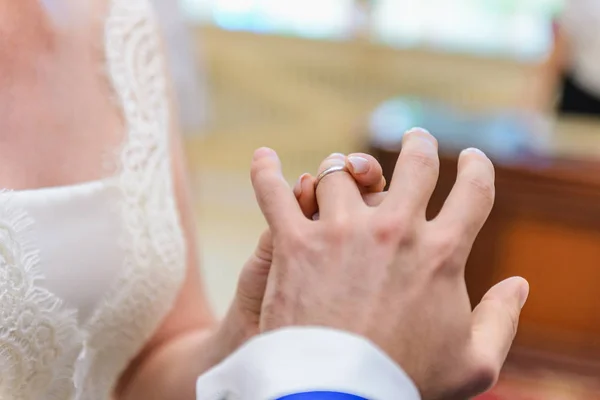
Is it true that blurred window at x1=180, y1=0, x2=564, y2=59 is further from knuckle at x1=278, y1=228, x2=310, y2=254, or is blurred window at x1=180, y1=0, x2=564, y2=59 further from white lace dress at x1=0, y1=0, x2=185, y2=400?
knuckle at x1=278, y1=228, x2=310, y2=254

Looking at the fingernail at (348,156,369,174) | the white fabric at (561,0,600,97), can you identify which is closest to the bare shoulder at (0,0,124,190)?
the fingernail at (348,156,369,174)

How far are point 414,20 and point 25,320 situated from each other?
108 inches

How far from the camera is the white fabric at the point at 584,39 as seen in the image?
235 centimetres

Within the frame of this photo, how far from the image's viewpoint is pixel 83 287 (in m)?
0.69

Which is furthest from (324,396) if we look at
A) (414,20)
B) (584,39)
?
(414,20)

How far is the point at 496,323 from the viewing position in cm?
51

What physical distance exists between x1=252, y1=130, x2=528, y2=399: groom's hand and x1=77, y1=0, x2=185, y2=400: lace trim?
27 centimetres

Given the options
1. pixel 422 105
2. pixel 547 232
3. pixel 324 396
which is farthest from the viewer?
pixel 422 105

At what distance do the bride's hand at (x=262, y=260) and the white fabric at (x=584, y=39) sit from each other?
2038 millimetres

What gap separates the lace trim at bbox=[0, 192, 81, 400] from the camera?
2.06ft

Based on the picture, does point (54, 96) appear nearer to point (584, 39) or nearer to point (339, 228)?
point (339, 228)

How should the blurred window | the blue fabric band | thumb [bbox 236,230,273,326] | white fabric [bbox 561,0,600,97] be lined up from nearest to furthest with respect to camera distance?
the blue fabric band
thumb [bbox 236,230,273,326]
white fabric [bbox 561,0,600,97]
the blurred window

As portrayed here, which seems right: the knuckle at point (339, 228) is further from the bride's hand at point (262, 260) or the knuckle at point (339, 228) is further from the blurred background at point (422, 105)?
the blurred background at point (422, 105)

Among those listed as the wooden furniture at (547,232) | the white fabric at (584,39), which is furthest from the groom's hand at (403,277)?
the white fabric at (584,39)
